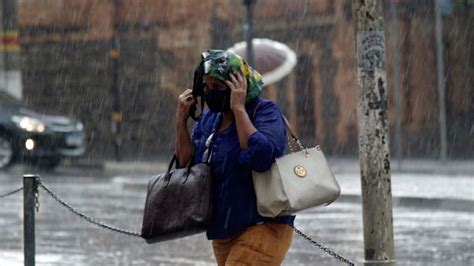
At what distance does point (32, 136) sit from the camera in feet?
88.9

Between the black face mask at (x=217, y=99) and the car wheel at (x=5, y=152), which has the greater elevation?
the black face mask at (x=217, y=99)

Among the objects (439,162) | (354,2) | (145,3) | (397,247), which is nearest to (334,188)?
(354,2)

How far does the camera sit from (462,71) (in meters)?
35.1

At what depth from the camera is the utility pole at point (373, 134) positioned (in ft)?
27.6

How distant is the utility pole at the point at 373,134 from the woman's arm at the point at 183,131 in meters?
2.19

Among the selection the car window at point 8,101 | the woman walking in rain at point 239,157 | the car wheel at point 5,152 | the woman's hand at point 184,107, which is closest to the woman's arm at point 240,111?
the woman walking in rain at point 239,157

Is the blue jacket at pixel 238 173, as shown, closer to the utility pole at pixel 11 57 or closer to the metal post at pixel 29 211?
the metal post at pixel 29 211

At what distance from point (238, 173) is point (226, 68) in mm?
493

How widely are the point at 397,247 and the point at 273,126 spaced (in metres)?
7.72

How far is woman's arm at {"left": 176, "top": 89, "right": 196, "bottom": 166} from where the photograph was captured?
6.48 m

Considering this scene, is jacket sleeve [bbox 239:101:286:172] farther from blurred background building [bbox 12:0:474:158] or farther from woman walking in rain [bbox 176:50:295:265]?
blurred background building [bbox 12:0:474:158]

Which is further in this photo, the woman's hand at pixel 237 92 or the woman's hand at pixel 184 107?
the woman's hand at pixel 184 107

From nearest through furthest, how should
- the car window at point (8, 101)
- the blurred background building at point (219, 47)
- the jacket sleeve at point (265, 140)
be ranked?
the jacket sleeve at point (265, 140) → the car window at point (8, 101) → the blurred background building at point (219, 47)

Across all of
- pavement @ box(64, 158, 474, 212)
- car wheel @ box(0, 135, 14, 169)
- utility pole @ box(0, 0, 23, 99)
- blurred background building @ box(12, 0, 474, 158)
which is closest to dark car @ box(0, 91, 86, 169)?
car wheel @ box(0, 135, 14, 169)
